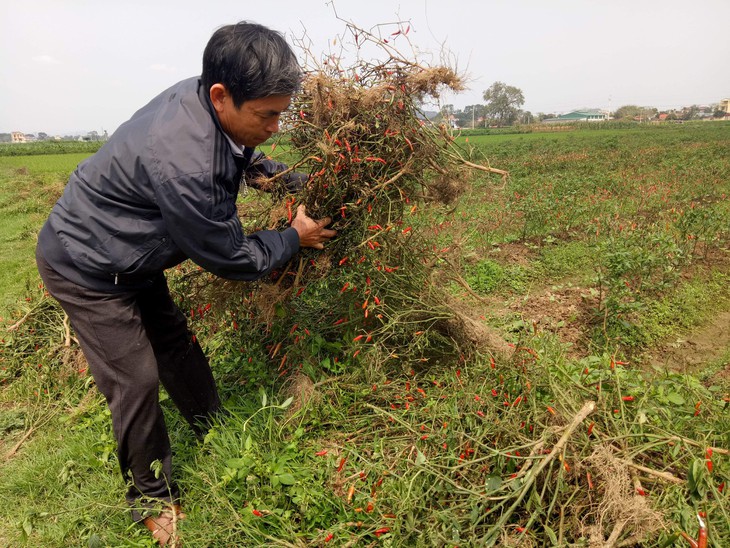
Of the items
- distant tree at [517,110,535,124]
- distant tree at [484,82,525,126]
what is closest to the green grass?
distant tree at [484,82,525,126]

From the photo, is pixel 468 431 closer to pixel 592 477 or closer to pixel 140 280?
pixel 592 477

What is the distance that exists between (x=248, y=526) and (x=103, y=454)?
1.15 metres

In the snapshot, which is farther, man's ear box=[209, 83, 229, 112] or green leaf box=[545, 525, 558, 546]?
man's ear box=[209, 83, 229, 112]

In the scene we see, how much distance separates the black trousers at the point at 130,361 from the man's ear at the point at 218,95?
37.2 inches

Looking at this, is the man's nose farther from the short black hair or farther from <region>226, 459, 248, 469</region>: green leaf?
<region>226, 459, 248, 469</region>: green leaf

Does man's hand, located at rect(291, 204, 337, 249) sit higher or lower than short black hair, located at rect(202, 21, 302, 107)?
lower

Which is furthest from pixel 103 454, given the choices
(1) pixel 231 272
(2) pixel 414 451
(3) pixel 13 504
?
(2) pixel 414 451

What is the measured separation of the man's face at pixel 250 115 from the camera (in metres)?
1.83

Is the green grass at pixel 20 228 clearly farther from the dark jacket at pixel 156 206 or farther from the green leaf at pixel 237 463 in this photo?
the green leaf at pixel 237 463

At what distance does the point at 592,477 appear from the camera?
6.00ft

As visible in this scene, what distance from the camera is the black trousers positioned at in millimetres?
2051

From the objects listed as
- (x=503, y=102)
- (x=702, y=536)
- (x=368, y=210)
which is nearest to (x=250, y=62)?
(x=368, y=210)

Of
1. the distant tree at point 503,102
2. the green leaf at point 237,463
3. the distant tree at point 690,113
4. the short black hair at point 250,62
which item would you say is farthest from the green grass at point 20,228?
the distant tree at point 690,113

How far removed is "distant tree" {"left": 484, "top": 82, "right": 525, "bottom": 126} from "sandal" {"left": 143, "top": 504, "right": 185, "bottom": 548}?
185 feet
